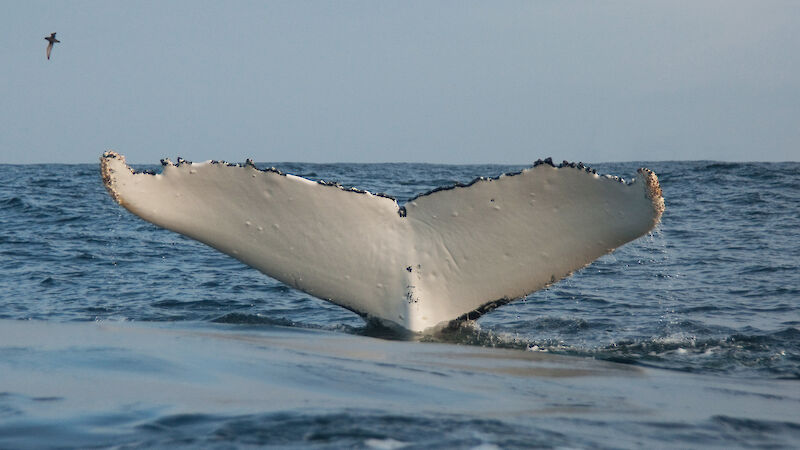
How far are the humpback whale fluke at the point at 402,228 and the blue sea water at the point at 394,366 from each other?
38 cm

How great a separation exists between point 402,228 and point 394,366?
1107 millimetres

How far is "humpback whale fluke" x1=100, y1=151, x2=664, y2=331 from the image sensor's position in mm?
4887

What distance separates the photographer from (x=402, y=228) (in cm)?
533

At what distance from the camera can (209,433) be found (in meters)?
2.93

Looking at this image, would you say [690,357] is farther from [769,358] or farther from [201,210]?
[201,210]

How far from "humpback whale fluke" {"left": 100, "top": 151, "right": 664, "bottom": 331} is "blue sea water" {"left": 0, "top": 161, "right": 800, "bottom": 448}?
0.38m

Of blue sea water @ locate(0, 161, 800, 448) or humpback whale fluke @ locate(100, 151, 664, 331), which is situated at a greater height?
humpback whale fluke @ locate(100, 151, 664, 331)

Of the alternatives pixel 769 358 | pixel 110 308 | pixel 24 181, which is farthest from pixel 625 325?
pixel 24 181

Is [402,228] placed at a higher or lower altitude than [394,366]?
higher

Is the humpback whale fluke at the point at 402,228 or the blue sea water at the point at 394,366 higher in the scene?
the humpback whale fluke at the point at 402,228

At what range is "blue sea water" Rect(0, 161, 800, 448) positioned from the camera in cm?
304

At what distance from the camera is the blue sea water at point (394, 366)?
3.04 metres

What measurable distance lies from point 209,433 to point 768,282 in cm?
934

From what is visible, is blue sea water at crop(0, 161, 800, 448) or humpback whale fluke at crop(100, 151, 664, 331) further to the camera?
humpback whale fluke at crop(100, 151, 664, 331)
